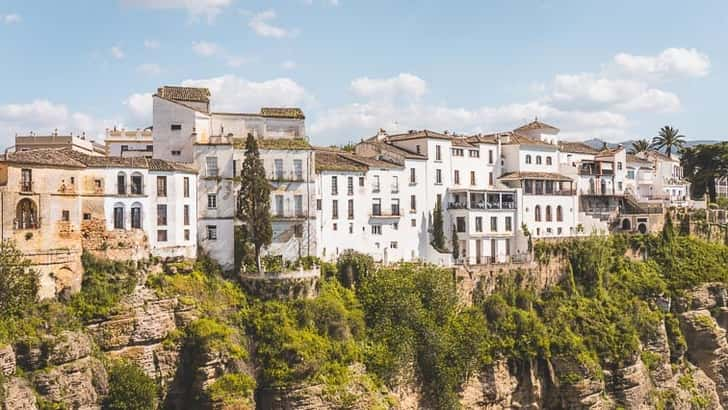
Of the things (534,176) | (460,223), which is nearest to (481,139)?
(534,176)

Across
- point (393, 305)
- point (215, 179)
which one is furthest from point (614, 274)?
point (215, 179)

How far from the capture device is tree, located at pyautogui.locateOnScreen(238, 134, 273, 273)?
160 ft

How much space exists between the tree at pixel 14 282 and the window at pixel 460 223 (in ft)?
102

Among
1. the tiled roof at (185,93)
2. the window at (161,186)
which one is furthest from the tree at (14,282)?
the tiled roof at (185,93)

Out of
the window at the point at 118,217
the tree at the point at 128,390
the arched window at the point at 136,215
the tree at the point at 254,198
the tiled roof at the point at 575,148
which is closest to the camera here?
the tree at the point at 128,390

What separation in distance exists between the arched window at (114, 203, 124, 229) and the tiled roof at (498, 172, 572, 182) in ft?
104

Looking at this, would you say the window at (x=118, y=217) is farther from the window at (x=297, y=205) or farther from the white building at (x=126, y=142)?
the white building at (x=126, y=142)

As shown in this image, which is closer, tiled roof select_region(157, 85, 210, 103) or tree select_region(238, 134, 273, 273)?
tree select_region(238, 134, 273, 273)

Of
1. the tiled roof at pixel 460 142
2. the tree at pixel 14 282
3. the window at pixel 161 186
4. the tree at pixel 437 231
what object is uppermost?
the tiled roof at pixel 460 142

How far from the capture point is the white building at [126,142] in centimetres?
6244

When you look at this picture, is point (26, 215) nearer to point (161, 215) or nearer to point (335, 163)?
point (161, 215)

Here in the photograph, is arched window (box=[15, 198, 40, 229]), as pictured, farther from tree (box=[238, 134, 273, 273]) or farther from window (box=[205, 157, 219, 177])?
tree (box=[238, 134, 273, 273])

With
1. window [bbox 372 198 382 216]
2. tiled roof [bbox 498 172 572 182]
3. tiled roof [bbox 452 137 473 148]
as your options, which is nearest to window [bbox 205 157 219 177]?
window [bbox 372 198 382 216]

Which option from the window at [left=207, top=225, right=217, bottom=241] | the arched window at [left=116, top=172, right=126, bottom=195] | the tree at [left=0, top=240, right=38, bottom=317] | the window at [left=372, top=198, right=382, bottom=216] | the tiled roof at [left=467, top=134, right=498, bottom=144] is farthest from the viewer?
the tiled roof at [left=467, top=134, right=498, bottom=144]
